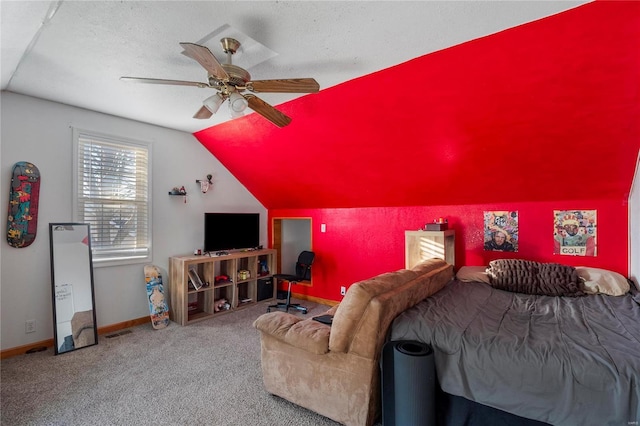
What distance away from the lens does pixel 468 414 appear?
1.76 meters

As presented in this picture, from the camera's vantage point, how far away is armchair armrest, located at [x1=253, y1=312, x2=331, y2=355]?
204 centimetres

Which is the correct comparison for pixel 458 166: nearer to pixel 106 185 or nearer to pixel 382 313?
pixel 382 313

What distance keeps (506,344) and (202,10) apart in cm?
258

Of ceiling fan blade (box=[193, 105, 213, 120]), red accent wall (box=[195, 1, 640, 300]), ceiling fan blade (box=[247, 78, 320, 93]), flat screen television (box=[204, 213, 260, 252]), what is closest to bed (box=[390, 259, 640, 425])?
red accent wall (box=[195, 1, 640, 300])

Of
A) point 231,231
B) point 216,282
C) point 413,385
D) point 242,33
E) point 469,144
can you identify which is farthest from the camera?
point 231,231

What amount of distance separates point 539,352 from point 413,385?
26.8 inches

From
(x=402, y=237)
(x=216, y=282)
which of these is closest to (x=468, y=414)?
(x=402, y=237)

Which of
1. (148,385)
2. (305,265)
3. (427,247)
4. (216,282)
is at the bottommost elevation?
(148,385)

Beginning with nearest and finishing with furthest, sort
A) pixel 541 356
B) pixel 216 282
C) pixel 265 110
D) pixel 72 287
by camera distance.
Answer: pixel 541 356
pixel 265 110
pixel 72 287
pixel 216 282

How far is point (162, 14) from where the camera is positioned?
1851mm

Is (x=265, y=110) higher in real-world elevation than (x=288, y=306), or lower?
higher

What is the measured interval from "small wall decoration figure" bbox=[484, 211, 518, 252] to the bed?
0.95 meters

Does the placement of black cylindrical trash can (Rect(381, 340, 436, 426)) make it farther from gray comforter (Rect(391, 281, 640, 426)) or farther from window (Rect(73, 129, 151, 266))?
window (Rect(73, 129, 151, 266))

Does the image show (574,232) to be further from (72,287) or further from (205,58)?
(72,287)
